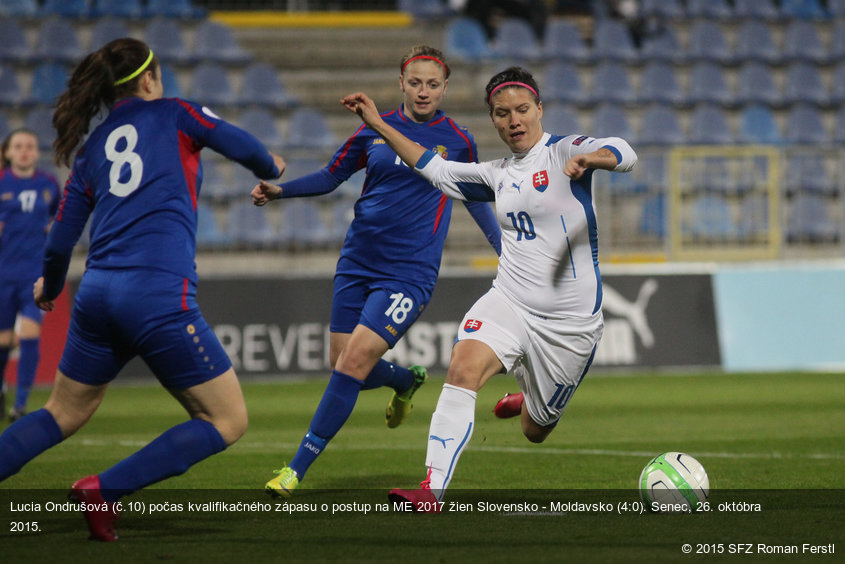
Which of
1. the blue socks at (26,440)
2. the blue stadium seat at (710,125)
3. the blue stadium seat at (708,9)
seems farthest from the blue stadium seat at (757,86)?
the blue socks at (26,440)

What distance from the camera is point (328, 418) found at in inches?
258

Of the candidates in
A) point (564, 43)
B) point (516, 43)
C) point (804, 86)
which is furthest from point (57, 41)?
point (804, 86)

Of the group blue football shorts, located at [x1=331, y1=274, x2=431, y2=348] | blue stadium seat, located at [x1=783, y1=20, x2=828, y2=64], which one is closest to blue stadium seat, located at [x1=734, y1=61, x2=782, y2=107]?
blue stadium seat, located at [x1=783, y1=20, x2=828, y2=64]

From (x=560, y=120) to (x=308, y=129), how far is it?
12.5 ft

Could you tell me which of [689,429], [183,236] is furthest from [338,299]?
[689,429]

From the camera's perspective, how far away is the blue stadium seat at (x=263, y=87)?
62.1 feet

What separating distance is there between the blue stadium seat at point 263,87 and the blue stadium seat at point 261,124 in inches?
27.3

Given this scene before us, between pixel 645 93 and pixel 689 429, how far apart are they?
36.1 feet

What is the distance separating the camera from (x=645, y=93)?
19.7 metres

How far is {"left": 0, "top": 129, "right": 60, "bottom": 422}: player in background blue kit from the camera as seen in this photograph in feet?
36.3

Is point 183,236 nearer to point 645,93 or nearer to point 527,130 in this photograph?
point 527,130

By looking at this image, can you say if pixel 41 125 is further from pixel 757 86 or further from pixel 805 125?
pixel 805 125

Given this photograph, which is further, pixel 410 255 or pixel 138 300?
pixel 410 255

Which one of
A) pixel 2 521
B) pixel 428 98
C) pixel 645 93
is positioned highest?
pixel 645 93
